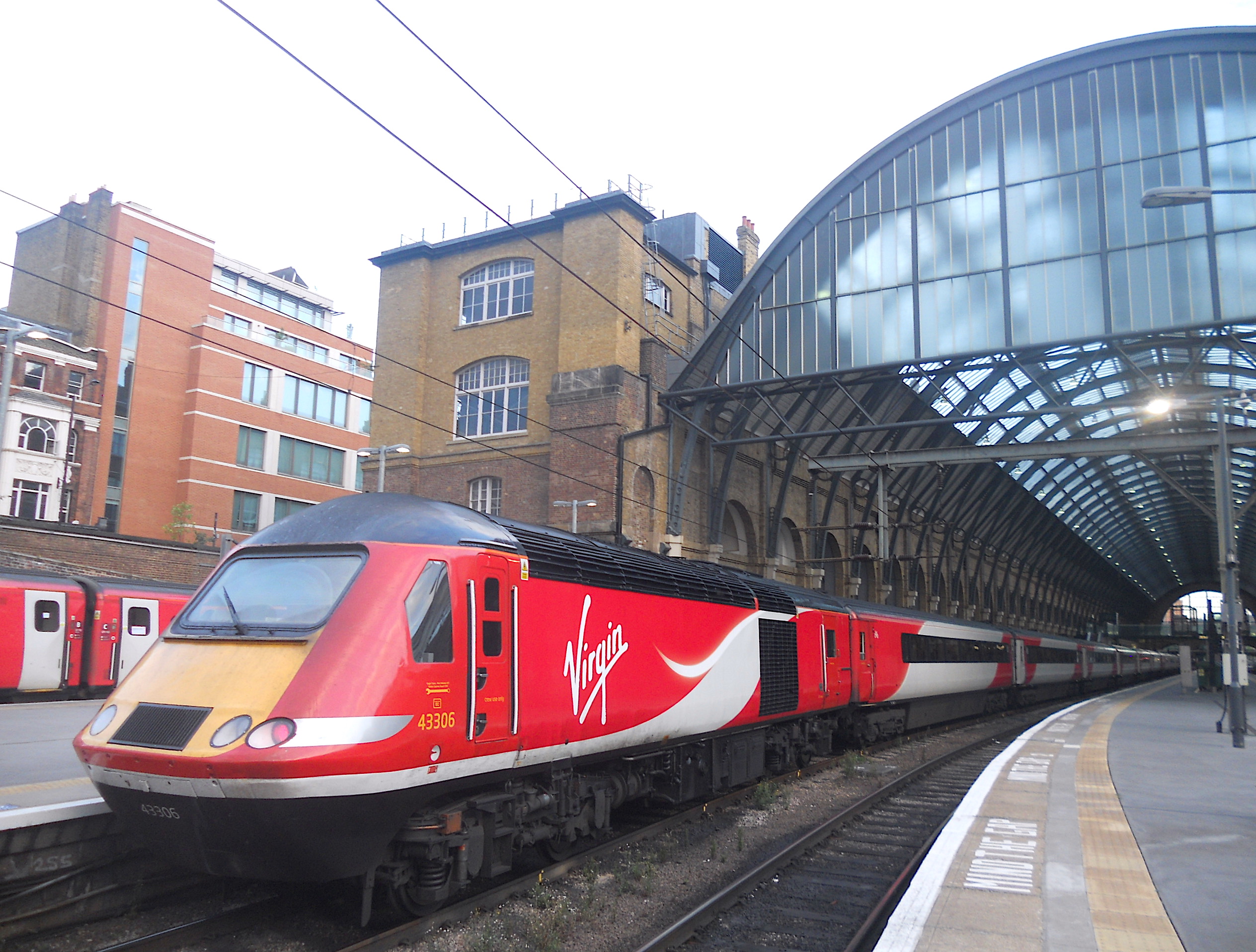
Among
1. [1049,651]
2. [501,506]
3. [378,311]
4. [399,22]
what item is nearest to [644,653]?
[399,22]

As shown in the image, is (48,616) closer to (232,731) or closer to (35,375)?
(232,731)

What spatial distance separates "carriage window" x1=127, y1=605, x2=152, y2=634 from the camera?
1939cm

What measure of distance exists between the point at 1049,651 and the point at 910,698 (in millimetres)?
19929

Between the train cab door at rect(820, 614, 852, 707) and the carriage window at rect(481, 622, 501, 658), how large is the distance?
9804 millimetres

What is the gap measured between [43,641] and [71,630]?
21.8 inches

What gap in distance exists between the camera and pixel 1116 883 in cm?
717

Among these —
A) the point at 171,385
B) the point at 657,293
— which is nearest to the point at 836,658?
the point at 657,293

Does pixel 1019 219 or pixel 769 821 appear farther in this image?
pixel 1019 219

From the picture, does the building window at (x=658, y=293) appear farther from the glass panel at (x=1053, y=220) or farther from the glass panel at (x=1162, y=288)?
the glass panel at (x=1162, y=288)

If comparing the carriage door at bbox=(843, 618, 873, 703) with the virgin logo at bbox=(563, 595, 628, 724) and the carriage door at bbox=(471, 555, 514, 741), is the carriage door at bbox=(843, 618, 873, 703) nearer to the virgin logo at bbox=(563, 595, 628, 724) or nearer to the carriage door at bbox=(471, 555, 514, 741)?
the virgin logo at bbox=(563, 595, 628, 724)

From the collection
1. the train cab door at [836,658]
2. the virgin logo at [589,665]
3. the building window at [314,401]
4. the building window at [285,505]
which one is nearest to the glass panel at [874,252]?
the train cab door at [836,658]

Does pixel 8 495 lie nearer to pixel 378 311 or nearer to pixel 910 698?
pixel 378 311

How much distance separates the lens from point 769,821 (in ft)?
37.7

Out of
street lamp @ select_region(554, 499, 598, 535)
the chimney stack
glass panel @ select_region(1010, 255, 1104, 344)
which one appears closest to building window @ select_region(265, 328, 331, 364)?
the chimney stack
